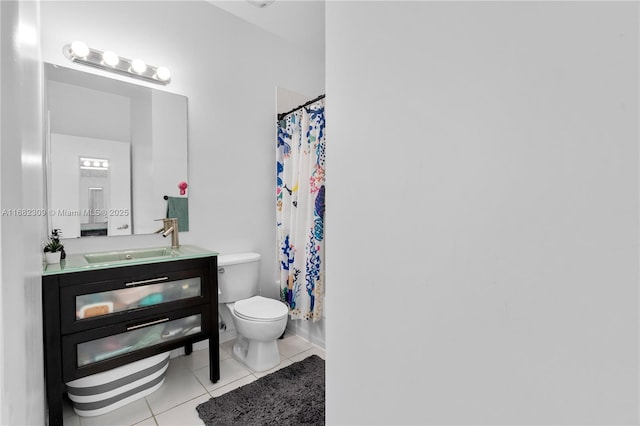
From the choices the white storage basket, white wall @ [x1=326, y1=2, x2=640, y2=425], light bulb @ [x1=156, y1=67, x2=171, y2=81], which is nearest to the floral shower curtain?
light bulb @ [x1=156, y1=67, x2=171, y2=81]

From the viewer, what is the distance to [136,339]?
5.31 feet

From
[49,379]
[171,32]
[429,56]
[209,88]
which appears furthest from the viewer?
[209,88]

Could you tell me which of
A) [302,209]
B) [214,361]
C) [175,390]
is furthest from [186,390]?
[302,209]

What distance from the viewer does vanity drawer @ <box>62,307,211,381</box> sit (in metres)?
1.42

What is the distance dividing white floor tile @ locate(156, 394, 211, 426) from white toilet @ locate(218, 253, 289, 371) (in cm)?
46

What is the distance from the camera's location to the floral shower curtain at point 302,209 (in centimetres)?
218

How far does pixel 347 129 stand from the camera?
1.78 feet

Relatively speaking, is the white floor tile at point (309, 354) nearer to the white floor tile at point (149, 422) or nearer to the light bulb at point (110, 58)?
the white floor tile at point (149, 422)

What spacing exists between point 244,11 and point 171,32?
63 centimetres

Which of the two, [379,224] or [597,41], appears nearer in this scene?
[597,41]

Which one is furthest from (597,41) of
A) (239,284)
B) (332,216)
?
(239,284)

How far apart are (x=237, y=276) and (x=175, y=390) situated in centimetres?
80

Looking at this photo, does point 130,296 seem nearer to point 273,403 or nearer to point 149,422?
point 149,422

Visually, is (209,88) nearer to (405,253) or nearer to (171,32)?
(171,32)
